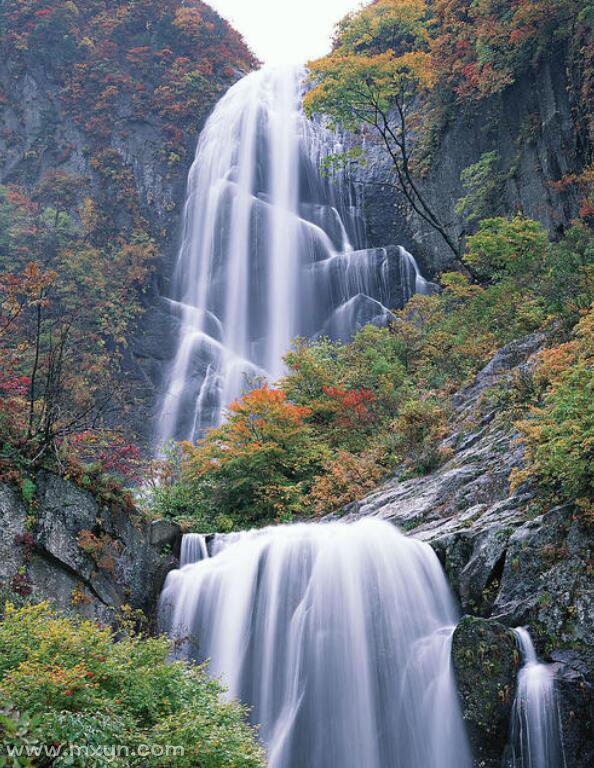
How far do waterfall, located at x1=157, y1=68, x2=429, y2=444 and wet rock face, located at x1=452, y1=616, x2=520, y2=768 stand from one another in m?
14.5

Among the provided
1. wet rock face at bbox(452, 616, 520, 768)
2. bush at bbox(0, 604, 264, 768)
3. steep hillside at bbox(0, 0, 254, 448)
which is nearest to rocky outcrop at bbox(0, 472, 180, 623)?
bush at bbox(0, 604, 264, 768)

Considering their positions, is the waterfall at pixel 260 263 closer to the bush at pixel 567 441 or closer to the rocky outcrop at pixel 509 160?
the rocky outcrop at pixel 509 160

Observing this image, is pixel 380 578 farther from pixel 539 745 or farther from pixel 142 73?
pixel 142 73

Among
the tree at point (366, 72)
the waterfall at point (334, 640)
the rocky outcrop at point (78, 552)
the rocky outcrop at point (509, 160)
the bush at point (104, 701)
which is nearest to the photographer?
the bush at point (104, 701)

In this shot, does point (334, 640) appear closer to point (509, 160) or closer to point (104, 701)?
point (104, 701)

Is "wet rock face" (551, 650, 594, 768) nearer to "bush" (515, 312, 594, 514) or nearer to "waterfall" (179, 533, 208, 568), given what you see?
"bush" (515, 312, 594, 514)

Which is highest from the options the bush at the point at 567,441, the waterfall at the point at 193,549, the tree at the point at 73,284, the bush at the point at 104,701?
the tree at the point at 73,284

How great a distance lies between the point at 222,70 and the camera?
1372 inches

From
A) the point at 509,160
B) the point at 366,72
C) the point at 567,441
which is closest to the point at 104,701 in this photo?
the point at 567,441

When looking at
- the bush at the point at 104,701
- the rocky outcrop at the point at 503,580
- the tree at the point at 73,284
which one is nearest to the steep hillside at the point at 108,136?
the tree at the point at 73,284

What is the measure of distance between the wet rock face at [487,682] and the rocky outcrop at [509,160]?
13698 mm

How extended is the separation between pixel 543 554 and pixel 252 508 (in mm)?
6407

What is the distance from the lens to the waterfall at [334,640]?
6922 millimetres

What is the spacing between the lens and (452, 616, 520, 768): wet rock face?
6.25m
